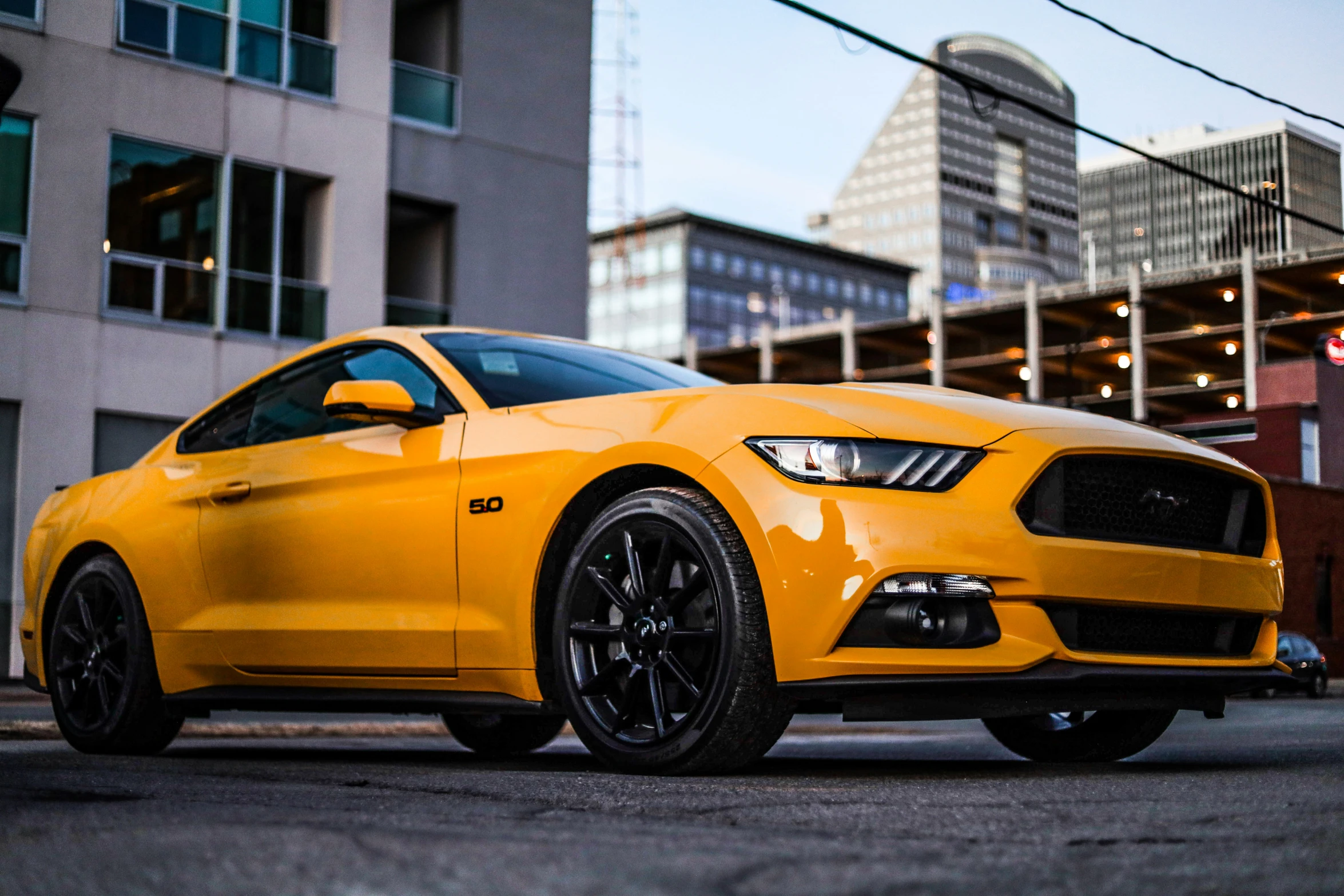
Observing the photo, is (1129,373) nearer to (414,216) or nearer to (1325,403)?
(1325,403)

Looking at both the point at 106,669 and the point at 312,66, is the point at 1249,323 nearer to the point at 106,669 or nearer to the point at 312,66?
the point at 312,66

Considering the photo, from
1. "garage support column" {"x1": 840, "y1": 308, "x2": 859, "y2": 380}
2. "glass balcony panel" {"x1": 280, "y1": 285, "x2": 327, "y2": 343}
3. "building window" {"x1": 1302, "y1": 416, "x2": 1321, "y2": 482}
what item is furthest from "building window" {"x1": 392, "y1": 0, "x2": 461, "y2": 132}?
"garage support column" {"x1": 840, "y1": 308, "x2": 859, "y2": 380}

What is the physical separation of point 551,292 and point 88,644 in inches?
656

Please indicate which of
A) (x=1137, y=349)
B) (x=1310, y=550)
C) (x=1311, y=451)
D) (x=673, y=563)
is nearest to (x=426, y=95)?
(x=673, y=563)

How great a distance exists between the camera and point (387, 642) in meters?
5.06

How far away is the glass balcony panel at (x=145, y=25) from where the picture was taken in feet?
59.4

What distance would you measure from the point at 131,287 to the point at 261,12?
409 cm

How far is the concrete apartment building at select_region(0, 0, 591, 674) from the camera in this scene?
17141 millimetres

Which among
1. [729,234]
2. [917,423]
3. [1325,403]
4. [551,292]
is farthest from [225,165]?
[729,234]

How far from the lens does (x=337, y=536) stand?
530 cm

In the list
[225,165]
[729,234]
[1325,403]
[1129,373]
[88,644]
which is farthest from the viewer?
[729,234]

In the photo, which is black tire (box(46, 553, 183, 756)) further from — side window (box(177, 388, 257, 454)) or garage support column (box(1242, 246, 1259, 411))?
garage support column (box(1242, 246, 1259, 411))

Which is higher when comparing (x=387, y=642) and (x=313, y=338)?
(x=313, y=338)

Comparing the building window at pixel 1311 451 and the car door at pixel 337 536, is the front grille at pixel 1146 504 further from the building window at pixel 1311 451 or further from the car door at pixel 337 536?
the building window at pixel 1311 451
